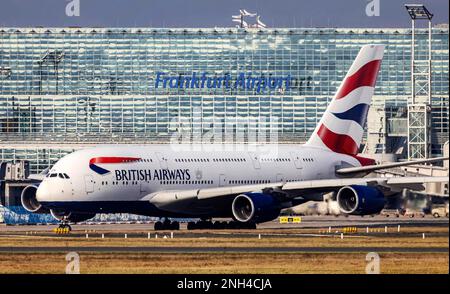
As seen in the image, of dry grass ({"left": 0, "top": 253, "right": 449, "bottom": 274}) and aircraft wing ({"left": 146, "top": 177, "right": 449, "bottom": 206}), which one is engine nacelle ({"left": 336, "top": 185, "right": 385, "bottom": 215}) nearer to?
aircraft wing ({"left": 146, "top": 177, "right": 449, "bottom": 206})

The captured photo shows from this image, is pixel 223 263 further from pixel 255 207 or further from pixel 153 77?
pixel 153 77

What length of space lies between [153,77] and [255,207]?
98.3 m

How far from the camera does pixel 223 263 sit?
51.8m

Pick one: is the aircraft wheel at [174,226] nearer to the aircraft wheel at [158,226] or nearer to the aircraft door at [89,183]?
the aircraft wheel at [158,226]

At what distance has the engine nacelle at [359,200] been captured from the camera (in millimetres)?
75562

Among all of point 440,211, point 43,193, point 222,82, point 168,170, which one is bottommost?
point 440,211

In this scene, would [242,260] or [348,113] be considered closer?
[242,260]

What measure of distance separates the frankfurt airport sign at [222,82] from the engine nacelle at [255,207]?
93.8m

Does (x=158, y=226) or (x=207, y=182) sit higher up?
(x=207, y=182)

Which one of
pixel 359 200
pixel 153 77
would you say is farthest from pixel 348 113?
pixel 153 77

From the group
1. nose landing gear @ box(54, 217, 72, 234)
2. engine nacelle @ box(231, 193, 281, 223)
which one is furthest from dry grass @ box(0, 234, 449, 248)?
nose landing gear @ box(54, 217, 72, 234)

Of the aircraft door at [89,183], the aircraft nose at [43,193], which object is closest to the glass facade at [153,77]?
the aircraft nose at [43,193]
